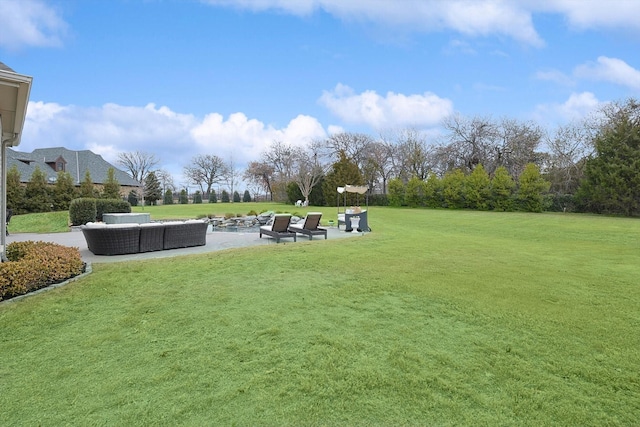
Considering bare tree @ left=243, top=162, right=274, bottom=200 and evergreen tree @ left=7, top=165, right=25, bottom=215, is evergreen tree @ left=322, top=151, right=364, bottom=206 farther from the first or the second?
evergreen tree @ left=7, top=165, right=25, bottom=215

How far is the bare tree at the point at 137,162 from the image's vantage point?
48.2m

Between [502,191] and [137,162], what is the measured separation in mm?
43857

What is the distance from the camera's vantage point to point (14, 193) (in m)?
19.5

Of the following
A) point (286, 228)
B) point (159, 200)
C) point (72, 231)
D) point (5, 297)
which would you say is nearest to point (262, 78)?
point (286, 228)

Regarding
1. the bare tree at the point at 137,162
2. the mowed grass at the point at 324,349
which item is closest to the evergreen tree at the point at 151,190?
the bare tree at the point at 137,162

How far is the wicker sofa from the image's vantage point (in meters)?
7.62

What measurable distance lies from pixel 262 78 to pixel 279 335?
14293mm

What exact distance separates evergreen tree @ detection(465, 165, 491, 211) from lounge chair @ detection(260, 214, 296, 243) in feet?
62.2

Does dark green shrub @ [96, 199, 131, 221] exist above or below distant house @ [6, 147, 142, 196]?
below

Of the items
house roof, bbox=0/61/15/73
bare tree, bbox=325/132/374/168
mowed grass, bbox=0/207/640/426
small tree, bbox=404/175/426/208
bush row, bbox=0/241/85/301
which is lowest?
mowed grass, bbox=0/207/640/426

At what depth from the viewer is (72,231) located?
42.8 feet

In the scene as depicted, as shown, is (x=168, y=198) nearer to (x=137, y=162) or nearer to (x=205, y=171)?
(x=137, y=162)

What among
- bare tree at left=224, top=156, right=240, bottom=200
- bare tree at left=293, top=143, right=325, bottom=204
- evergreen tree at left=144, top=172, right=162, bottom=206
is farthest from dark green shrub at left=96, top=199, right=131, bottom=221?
bare tree at left=224, top=156, right=240, bottom=200

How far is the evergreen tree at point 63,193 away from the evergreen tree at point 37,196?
1.42 feet
